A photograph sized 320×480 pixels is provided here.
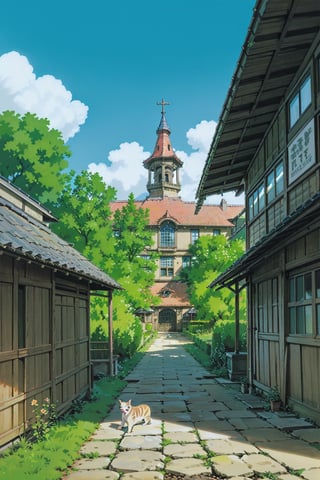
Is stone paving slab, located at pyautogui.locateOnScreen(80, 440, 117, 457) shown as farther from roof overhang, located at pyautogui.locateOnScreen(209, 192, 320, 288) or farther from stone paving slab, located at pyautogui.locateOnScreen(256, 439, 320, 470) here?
roof overhang, located at pyautogui.locateOnScreen(209, 192, 320, 288)

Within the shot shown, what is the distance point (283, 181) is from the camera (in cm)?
1098

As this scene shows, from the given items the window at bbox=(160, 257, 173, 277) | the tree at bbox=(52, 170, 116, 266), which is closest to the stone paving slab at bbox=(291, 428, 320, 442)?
the tree at bbox=(52, 170, 116, 266)

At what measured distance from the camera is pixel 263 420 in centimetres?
890

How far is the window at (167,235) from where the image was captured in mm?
59594

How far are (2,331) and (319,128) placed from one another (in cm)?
645

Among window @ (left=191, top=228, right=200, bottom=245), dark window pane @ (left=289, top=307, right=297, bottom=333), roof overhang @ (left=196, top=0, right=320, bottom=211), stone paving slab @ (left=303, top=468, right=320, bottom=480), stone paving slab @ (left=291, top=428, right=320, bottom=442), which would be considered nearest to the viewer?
stone paving slab @ (left=303, top=468, right=320, bottom=480)

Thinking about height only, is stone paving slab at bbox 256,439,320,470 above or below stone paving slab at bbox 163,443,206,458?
above

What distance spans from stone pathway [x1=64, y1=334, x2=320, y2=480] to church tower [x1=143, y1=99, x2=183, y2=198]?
55963mm

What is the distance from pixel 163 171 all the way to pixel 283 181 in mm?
56531

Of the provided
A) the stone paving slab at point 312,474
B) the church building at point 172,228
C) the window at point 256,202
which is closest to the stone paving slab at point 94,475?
the stone paving slab at point 312,474

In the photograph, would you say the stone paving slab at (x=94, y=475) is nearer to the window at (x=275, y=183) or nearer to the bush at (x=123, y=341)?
the window at (x=275, y=183)

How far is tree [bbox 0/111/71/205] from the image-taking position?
22688 mm

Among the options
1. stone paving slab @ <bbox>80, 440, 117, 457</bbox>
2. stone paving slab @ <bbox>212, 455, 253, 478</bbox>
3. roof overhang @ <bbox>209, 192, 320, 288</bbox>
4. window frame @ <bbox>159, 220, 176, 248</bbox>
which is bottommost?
stone paving slab @ <bbox>80, 440, 117, 457</bbox>

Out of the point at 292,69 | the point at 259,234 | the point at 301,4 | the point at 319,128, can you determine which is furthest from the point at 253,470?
the point at 259,234
